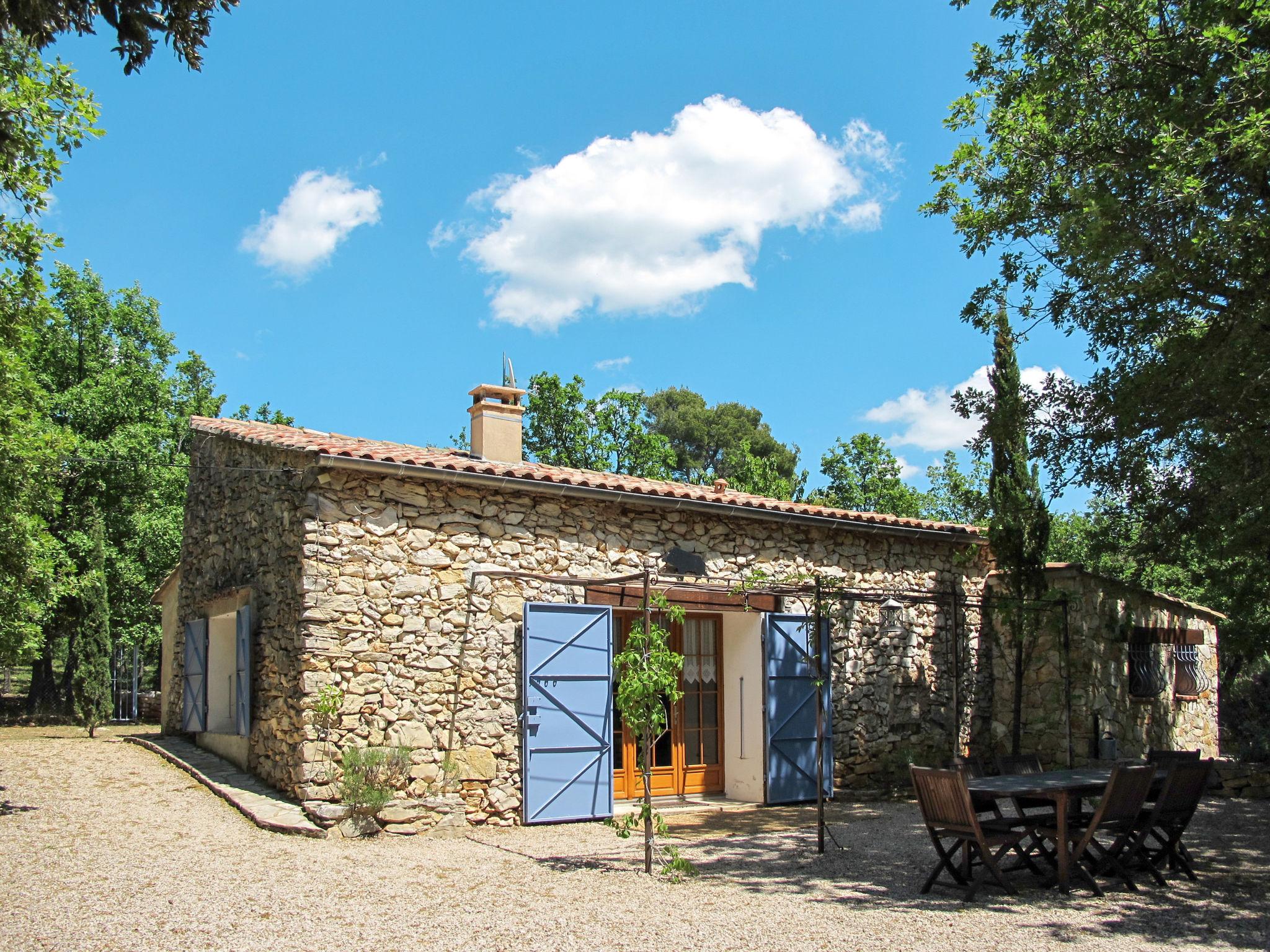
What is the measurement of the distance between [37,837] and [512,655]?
365cm

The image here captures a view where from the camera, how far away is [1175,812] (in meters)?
6.11

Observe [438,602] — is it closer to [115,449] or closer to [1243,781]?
[1243,781]

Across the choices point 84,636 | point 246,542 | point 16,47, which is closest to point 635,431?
point 84,636

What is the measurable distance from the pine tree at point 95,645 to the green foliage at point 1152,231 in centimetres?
1249

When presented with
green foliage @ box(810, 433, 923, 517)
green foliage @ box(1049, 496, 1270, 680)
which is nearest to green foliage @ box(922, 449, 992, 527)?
green foliage @ box(810, 433, 923, 517)

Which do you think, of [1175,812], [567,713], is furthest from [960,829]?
[567,713]

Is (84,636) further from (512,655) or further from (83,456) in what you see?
(512,655)

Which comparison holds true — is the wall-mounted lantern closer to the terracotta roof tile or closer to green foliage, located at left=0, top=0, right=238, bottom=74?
the terracotta roof tile

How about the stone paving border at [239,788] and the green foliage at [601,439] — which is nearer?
the stone paving border at [239,788]

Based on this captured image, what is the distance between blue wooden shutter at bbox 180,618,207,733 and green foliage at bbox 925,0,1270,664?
8.39 m

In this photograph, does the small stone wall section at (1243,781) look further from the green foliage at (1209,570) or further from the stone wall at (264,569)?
the stone wall at (264,569)

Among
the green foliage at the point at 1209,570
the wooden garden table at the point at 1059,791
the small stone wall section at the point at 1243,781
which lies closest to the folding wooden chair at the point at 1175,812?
the wooden garden table at the point at 1059,791

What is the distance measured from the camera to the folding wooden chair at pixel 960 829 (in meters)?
5.58

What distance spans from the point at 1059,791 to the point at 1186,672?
7.45m
